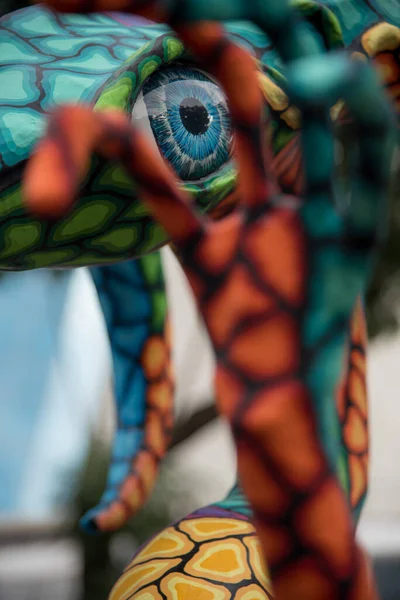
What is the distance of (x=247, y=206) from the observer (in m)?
0.62

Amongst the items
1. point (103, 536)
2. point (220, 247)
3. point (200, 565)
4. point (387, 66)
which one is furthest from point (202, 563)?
point (103, 536)

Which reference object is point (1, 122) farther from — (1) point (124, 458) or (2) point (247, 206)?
(1) point (124, 458)

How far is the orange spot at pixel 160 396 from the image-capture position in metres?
1.65

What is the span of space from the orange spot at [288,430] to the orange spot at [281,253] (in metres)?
0.07

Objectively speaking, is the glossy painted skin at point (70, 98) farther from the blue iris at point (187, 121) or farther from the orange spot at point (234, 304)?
the orange spot at point (234, 304)

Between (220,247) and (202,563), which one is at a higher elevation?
(220,247)

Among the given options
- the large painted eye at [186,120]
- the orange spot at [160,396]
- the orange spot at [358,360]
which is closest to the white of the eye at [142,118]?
the large painted eye at [186,120]

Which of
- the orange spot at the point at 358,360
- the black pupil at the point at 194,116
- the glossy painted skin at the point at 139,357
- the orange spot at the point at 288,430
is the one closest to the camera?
the orange spot at the point at 288,430

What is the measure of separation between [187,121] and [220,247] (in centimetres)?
56

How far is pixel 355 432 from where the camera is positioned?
1144mm

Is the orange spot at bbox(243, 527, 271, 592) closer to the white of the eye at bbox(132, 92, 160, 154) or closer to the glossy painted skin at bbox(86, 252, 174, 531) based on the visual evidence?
the glossy painted skin at bbox(86, 252, 174, 531)

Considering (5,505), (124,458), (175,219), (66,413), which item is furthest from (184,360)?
(175,219)

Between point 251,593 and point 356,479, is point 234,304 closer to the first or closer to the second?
point 356,479

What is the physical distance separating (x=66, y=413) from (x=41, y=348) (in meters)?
0.38
